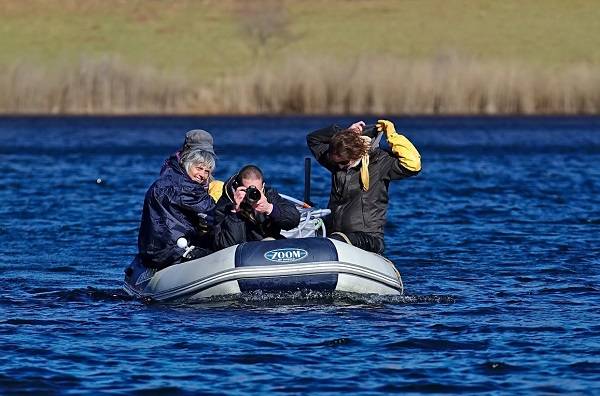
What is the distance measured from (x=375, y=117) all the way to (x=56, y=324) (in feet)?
→ 142

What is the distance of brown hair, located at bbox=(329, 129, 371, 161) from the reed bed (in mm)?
41028

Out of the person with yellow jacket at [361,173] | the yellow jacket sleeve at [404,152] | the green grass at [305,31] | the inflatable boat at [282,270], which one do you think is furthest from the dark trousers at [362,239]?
the green grass at [305,31]

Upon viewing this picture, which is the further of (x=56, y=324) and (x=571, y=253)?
(x=571, y=253)

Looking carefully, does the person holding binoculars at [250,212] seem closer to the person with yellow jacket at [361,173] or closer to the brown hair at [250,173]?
the brown hair at [250,173]

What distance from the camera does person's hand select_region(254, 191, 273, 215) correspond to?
1198 centimetres

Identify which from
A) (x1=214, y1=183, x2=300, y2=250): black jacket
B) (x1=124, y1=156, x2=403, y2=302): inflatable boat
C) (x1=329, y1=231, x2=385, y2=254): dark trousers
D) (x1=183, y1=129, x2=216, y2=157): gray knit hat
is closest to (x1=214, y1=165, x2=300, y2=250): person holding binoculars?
(x1=214, y1=183, x2=300, y2=250): black jacket

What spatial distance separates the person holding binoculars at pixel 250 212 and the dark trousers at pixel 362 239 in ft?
1.73

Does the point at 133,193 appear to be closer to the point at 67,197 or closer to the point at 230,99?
the point at 67,197

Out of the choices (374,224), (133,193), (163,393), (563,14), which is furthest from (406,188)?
(563,14)

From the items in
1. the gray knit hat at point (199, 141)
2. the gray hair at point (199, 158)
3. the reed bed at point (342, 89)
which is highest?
the reed bed at point (342, 89)

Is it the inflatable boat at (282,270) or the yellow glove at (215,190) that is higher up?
the yellow glove at (215,190)

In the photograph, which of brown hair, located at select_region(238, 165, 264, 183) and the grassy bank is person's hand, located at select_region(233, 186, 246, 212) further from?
the grassy bank

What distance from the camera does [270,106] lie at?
55688 mm

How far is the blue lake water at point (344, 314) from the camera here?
9.92 meters
